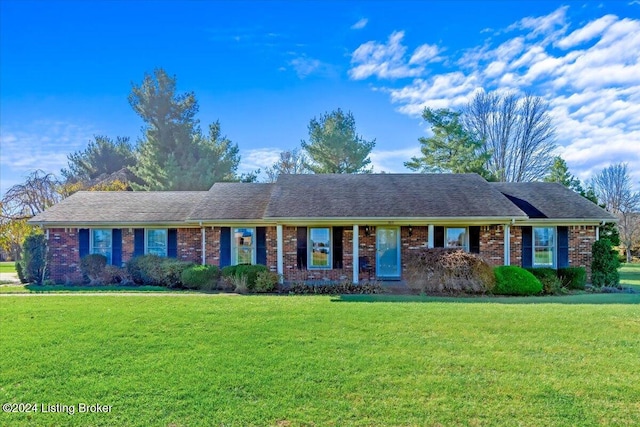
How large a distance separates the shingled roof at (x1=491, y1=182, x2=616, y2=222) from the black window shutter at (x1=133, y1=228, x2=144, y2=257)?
1646 centimetres

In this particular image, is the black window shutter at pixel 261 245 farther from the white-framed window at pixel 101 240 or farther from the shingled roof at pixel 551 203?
the shingled roof at pixel 551 203

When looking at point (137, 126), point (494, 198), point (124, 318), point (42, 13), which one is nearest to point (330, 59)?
point (494, 198)

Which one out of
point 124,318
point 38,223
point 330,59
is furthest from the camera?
point 330,59

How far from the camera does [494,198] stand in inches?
595

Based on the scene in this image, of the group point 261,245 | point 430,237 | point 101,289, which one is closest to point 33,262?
point 101,289

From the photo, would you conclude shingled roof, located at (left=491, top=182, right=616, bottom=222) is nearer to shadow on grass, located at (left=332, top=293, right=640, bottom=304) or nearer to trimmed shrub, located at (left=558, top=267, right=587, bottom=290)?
trimmed shrub, located at (left=558, top=267, right=587, bottom=290)

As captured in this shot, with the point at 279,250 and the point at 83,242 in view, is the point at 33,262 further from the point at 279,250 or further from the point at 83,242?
the point at 279,250

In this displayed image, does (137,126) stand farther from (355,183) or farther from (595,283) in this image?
(595,283)

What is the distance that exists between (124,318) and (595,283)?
648 inches

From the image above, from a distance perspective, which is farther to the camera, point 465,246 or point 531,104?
point 531,104

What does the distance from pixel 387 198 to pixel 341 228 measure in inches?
91.4

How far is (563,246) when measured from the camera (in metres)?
15.1

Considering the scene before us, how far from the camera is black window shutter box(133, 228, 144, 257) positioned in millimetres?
16266

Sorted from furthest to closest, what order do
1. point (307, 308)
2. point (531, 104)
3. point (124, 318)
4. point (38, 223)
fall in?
point (531, 104)
point (38, 223)
point (307, 308)
point (124, 318)
